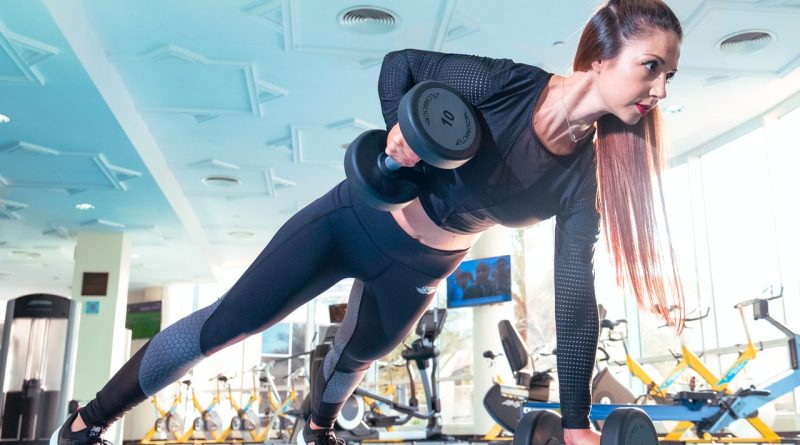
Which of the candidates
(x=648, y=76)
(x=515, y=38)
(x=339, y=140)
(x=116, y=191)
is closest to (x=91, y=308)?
(x=116, y=191)

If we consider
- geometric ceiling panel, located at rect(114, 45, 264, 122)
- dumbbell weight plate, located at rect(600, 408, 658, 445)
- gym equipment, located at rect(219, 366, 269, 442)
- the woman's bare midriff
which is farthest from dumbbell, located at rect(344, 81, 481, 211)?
gym equipment, located at rect(219, 366, 269, 442)

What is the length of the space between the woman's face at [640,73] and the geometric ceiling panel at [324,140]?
214 inches

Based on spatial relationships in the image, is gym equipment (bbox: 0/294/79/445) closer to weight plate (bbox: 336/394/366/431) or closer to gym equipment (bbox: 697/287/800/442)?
weight plate (bbox: 336/394/366/431)

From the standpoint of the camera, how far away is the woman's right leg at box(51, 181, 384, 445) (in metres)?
1.45

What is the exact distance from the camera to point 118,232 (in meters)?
8.96

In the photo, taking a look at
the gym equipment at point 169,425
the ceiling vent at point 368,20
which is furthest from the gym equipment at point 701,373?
the gym equipment at point 169,425

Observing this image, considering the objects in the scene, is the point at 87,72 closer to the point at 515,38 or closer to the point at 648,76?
the point at 515,38

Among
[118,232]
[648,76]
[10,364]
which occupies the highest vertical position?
[118,232]

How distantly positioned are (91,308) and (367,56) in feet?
17.4

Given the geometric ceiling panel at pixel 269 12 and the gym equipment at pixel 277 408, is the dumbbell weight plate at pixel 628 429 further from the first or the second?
the gym equipment at pixel 277 408

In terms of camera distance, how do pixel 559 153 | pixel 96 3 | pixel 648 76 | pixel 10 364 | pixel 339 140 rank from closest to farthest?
pixel 648 76 → pixel 559 153 → pixel 96 3 → pixel 339 140 → pixel 10 364

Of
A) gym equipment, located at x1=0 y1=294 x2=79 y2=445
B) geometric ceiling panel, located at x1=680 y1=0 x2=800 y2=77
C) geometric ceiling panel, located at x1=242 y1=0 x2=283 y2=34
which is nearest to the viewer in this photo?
geometric ceiling panel, located at x1=242 y1=0 x2=283 y2=34

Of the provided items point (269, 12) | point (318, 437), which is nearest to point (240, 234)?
point (269, 12)

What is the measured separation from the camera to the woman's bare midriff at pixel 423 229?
4.66 feet
